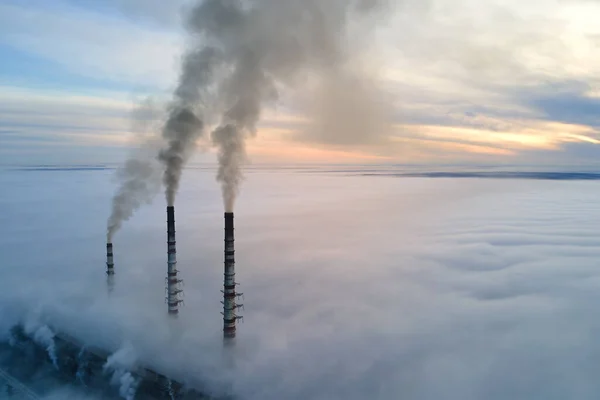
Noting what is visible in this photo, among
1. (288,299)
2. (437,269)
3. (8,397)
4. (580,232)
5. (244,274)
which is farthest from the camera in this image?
(580,232)

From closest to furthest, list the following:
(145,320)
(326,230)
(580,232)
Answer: (145,320), (580,232), (326,230)

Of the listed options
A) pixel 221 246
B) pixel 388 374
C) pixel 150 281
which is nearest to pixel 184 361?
pixel 388 374

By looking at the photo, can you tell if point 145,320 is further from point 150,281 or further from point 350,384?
point 350,384

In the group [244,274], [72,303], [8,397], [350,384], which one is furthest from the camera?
[244,274]

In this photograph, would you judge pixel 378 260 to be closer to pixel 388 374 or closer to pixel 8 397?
pixel 388 374

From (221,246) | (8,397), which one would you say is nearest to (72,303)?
(8,397)

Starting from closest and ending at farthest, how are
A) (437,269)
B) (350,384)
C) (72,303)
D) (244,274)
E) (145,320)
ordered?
(350,384) → (145,320) → (72,303) → (244,274) → (437,269)

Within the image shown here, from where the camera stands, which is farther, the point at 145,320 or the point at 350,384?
the point at 145,320

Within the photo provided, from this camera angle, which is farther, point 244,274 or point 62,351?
point 244,274

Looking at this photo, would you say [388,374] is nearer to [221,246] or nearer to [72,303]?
[72,303]
